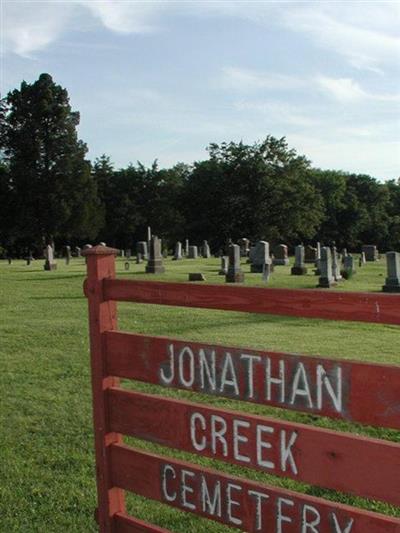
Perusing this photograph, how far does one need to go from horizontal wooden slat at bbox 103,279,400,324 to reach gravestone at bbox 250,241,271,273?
23.2m

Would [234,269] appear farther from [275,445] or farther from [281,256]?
[275,445]

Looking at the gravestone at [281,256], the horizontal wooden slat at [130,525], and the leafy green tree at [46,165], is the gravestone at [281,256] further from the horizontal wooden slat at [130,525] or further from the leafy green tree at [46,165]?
the horizontal wooden slat at [130,525]

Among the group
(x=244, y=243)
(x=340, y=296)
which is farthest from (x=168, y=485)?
(x=244, y=243)

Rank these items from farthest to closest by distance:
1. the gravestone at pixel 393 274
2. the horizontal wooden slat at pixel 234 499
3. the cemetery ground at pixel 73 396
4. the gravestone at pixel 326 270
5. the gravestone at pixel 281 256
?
the gravestone at pixel 281 256 < the gravestone at pixel 326 270 < the gravestone at pixel 393 274 < the cemetery ground at pixel 73 396 < the horizontal wooden slat at pixel 234 499

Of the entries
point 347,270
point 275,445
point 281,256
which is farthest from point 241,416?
point 281,256

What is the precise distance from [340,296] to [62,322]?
10072mm

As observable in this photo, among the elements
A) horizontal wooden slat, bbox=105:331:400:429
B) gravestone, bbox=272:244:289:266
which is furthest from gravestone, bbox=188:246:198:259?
horizontal wooden slat, bbox=105:331:400:429

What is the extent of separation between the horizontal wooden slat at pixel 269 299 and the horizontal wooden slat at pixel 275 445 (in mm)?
450

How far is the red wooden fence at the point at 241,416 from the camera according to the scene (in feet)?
7.79

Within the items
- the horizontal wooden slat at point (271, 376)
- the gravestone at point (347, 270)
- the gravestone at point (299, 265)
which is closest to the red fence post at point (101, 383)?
the horizontal wooden slat at point (271, 376)

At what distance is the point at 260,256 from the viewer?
88.3 feet

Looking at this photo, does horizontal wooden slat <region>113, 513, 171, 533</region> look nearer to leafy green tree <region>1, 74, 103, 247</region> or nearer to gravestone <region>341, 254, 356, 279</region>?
gravestone <region>341, 254, 356, 279</region>

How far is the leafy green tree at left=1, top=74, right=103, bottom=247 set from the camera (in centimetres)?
Result: 5391

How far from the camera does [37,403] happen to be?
254 inches
